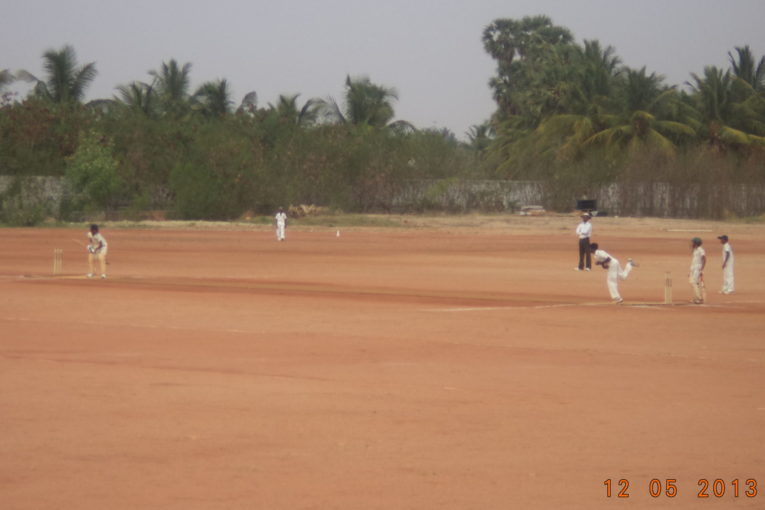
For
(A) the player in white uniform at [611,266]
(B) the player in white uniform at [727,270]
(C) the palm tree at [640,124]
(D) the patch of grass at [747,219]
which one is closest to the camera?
(A) the player in white uniform at [611,266]

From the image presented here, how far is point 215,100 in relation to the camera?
268 feet

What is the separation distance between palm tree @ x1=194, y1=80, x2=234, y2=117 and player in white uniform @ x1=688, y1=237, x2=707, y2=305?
62367 mm

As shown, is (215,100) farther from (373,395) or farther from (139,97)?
(373,395)

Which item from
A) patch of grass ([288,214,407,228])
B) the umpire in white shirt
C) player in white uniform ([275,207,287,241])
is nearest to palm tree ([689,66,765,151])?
patch of grass ([288,214,407,228])

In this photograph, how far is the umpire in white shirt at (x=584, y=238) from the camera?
3130cm

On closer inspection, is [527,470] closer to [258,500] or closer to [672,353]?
[258,500]

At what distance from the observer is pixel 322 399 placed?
11883mm

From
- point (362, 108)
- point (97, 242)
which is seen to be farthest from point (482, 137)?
point (97, 242)

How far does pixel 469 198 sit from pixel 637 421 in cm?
5936

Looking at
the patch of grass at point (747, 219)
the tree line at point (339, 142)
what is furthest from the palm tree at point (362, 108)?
the patch of grass at point (747, 219)

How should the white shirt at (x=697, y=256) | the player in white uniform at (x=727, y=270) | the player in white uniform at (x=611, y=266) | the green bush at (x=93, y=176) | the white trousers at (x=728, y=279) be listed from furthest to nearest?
the green bush at (x=93, y=176) < the white trousers at (x=728, y=279) < the player in white uniform at (x=727, y=270) < the white shirt at (x=697, y=256) < the player in white uniform at (x=611, y=266)

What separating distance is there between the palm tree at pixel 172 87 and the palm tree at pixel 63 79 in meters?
6.50

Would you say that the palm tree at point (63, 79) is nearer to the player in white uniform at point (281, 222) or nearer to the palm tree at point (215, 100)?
the palm tree at point (215, 100)

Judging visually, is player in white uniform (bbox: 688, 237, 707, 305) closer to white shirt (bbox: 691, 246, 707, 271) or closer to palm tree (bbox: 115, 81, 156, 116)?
white shirt (bbox: 691, 246, 707, 271)
